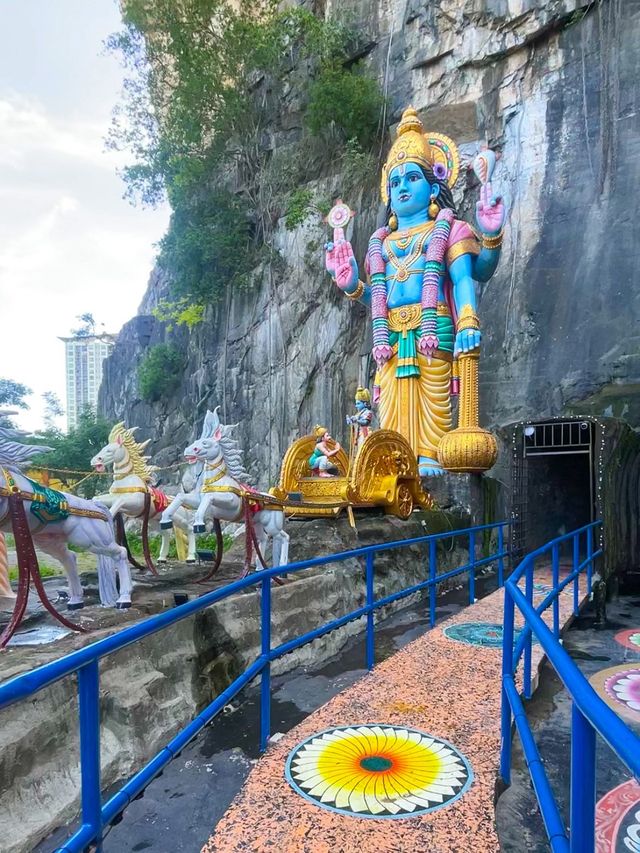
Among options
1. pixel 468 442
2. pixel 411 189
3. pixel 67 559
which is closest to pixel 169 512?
pixel 67 559

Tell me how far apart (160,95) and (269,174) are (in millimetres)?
4420

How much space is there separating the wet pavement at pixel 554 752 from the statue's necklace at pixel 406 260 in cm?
630

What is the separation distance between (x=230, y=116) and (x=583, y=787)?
66.6 feet

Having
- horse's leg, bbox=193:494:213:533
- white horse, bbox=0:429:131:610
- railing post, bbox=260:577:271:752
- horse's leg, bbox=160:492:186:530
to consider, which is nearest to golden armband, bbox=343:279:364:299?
horse's leg, bbox=160:492:186:530

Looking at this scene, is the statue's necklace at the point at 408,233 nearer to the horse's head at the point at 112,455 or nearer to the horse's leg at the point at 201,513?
the horse's head at the point at 112,455

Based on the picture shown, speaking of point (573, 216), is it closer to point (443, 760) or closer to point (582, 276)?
point (582, 276)

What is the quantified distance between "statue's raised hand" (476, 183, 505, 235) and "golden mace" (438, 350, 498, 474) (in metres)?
1.99

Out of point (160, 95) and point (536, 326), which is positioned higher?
point (160, 95)

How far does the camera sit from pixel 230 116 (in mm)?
18453

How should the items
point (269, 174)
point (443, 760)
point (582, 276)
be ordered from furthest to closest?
point (269, 174) < point (582, 276) < point (443, 760)

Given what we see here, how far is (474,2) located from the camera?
15.5 m

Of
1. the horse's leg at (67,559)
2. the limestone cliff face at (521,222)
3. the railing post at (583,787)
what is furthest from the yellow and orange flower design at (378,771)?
the limestone cliff face at (521,222)

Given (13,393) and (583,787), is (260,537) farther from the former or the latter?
(13,393)

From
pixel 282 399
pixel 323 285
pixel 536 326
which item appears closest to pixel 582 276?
pixel 536 326
